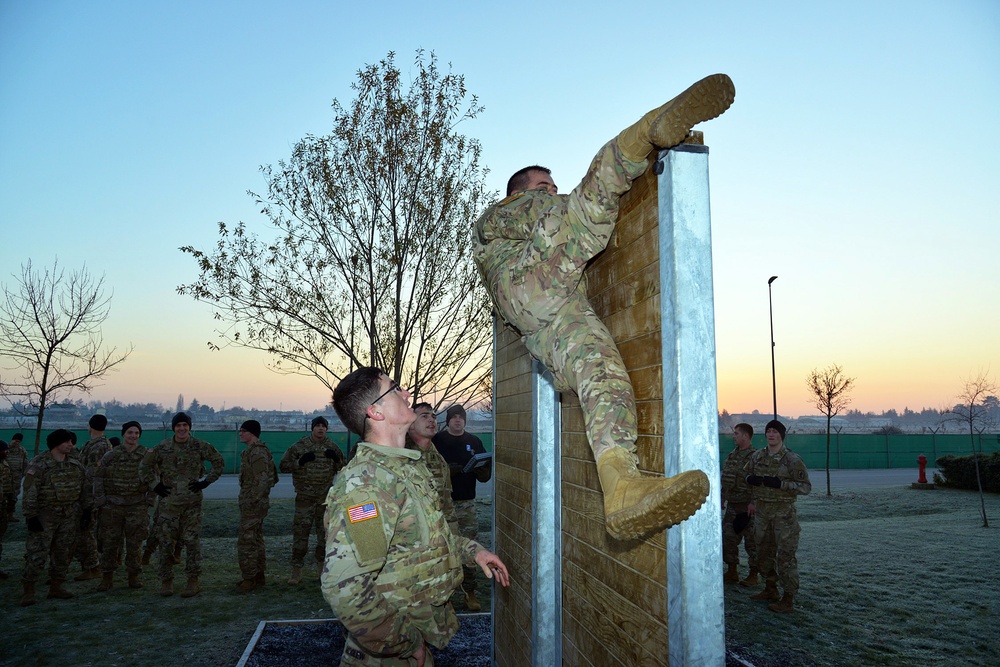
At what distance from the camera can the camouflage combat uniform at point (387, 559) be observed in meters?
2.35

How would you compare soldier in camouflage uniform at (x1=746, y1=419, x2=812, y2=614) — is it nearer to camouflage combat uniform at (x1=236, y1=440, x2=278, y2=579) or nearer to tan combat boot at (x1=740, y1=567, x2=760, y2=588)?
tan combat boot at (x1=740, y1=567, x2=760, y2=588)

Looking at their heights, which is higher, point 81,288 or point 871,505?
point 81,288

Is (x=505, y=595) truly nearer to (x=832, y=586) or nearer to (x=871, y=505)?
(x=832, y=586)

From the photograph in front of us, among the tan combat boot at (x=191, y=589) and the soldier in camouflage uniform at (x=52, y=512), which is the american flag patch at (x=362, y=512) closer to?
the tan combat boot at (x=191, y=589)

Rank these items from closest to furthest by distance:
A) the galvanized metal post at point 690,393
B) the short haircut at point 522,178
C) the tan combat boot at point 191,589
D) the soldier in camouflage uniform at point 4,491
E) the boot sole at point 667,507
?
the boot sole at point 667,507
the galvanized metal post at point 690,393
the short haircut at point 522,178
the tan combat boot at point 191,589
the soldier in camouflage uniform at point 4,491

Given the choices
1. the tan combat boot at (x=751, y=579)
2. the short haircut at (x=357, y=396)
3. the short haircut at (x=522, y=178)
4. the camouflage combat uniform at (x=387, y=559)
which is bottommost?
A: the tan combat boot at (x=751, y=579)

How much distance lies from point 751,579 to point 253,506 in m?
7.21

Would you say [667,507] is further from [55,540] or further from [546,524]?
[55,540]

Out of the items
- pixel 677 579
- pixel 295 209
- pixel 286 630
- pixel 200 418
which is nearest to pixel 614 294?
pixel 677 579

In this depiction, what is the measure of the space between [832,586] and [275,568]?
27.0 feet

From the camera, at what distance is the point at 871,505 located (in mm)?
17734

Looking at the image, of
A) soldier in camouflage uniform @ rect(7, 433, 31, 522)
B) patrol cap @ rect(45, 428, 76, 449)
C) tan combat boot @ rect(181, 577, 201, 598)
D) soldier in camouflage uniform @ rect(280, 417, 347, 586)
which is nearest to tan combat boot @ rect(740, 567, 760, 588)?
soldier in camouflage uniform @ rect(280, 417, 347, 586)

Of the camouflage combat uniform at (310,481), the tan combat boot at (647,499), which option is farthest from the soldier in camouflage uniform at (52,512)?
the tan combat boot at (647,499)

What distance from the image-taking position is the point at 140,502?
9180 millimetres
